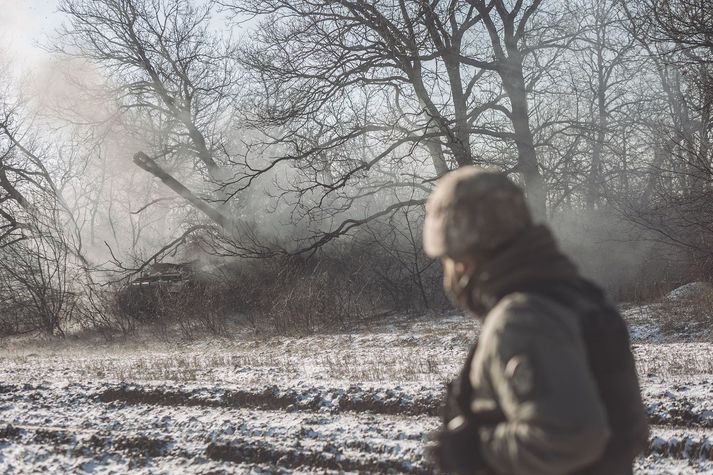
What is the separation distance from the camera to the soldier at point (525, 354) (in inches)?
68.7

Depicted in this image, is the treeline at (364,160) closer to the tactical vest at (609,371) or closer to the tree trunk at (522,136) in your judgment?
A: the tree trunk at (522,136)

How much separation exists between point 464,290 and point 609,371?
46 centimetres

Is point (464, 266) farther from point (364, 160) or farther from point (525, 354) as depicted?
point (364, 160)

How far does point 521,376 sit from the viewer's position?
1.78 metres

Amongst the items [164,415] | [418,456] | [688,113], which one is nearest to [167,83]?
[688,113]

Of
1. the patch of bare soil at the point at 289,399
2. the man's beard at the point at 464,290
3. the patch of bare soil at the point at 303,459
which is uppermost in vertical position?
the man's beard at the point at 464,290

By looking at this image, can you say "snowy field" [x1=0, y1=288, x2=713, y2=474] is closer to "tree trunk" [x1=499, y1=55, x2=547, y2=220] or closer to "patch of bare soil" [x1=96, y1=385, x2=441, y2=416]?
"patch of bare soil" [x1=96, y1=385, x2=441, y2=416]

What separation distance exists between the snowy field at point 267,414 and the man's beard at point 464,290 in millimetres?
3298

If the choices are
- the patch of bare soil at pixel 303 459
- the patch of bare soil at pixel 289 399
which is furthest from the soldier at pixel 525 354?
the patch of bare soil at pixel 289 399

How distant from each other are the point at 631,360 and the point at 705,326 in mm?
11278

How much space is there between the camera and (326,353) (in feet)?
38.4

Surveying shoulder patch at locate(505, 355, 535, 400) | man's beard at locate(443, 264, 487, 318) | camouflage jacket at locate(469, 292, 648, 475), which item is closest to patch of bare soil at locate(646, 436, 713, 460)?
camouflage jacket at locate(469, 292, 648, 475)

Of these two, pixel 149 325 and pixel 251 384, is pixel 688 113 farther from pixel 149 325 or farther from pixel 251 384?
pixel 251 384

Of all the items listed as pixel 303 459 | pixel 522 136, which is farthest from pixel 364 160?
pixel 303 459
